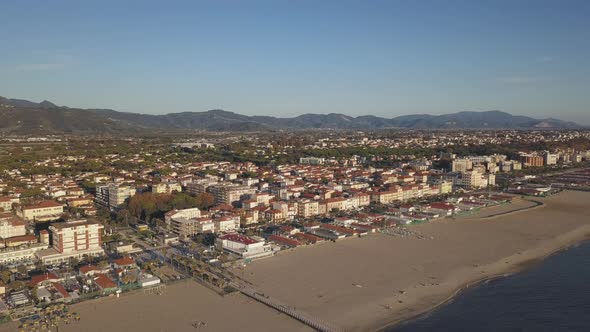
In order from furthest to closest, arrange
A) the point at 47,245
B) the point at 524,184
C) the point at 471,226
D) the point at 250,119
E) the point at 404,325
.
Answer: the point at 250,119 → the point at 524,184 → the point at 471,226 → the point at 47,245 → the point at 404,325

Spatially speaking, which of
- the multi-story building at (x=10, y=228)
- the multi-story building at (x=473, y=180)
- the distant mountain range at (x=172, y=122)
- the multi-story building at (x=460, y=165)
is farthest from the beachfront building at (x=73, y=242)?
the distant mountain range at (x=172, y=122)

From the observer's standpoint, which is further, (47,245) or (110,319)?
(47,245)

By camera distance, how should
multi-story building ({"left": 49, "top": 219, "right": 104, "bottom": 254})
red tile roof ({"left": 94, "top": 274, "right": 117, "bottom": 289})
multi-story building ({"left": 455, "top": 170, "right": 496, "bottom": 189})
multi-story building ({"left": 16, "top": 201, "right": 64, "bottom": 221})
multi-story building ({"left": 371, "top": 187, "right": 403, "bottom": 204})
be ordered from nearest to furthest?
red tile roof ({"left": 94, "top": 274, "right": 117, "bottom": 289}), multi-story building ({"left": 49, "top": 219, "right": 104, "bottom": 254}), multi-story building ({"left": 16, "top": 201, "right": 64, "bottom": 221}), multi-story building ({"left": 371, "top": 187, "right": 403, "bottom": 204}), multi-story building ({"left": 455, "top": 170, "right": 496, "bottom": 189})

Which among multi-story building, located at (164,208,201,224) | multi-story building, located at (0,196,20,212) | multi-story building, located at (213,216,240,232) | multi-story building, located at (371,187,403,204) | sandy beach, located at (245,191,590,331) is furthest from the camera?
multi-story building, located at (371,187,403,204)

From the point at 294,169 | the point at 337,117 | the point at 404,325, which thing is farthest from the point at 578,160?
the point at 337,117

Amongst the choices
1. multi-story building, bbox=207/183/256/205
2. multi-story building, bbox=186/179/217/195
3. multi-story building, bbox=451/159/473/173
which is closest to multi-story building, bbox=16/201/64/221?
multi-story building, bbox=186/179/217/195

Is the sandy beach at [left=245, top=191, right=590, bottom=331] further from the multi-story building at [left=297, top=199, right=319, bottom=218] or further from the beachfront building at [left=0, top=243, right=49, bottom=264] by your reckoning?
the beachfront building at [left=0, top=243, right=49, bottom=264]

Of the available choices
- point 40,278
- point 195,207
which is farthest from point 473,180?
point 40,278

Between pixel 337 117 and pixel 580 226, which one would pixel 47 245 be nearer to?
pixel 580 226
